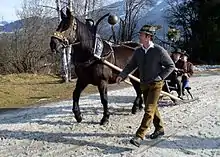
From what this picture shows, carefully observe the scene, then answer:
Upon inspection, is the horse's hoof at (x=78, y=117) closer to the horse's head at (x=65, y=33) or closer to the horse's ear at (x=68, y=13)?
the horse's head at (x=65, y=33)

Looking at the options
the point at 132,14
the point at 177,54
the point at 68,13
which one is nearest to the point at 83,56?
the point at 68,13

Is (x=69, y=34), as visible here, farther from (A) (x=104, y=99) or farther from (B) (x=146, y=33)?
(B) (x=146, y=33)

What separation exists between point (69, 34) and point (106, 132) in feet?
7.04

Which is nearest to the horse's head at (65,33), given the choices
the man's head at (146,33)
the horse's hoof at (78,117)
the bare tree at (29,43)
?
the horse's hoof at (78,117)

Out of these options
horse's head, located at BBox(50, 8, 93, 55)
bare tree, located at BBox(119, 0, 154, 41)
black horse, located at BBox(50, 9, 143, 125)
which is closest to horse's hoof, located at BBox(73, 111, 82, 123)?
black horse, located at BBox(50, 9, 143, 125)

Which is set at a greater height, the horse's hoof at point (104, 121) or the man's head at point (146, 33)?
the man's head at point (146, 33)

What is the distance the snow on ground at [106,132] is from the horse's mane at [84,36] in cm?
171

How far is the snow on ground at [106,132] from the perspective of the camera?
6.86m

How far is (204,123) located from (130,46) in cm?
293

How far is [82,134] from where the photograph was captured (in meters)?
7.95

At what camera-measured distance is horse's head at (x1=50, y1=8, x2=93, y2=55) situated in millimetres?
8105

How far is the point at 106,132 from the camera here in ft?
26.4

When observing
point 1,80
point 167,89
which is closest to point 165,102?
point 167,89

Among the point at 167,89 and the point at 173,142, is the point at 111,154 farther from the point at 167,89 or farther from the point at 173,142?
the point at 167,89
